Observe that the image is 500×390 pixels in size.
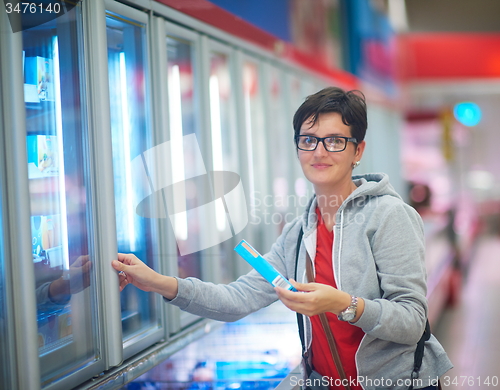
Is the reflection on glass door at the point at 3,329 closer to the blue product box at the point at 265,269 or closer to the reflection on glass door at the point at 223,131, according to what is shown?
the blue product box at the point at 265,269

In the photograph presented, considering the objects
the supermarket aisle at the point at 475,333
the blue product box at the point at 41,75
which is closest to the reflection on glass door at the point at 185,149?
the blue product box at the point at 41,75

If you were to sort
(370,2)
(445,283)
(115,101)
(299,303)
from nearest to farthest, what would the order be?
(299,303) < (115,101) < (445,283) < (370,2)

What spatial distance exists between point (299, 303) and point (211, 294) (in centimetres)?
43

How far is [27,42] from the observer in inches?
68.6

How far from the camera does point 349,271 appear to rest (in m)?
1.46

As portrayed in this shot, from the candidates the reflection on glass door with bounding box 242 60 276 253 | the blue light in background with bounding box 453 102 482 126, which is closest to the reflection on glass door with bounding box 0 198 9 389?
the reflection on glass door with bounding box 242 60 276 253

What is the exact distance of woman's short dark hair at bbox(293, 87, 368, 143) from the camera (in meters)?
1.50

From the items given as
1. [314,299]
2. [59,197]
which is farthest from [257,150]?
[314,299]


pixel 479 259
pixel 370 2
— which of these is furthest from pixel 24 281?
pixel 479 259

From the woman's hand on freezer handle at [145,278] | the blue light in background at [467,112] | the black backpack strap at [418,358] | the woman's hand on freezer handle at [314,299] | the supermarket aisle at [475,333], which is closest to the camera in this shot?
the woman's hand on freezer handle at [314,299]

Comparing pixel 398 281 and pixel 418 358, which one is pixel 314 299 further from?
pixel 418 358

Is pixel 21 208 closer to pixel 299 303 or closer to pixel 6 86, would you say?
pixel 6 86

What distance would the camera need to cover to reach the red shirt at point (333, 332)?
1512mm

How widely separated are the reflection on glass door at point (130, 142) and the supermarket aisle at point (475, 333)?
2.13 metres
